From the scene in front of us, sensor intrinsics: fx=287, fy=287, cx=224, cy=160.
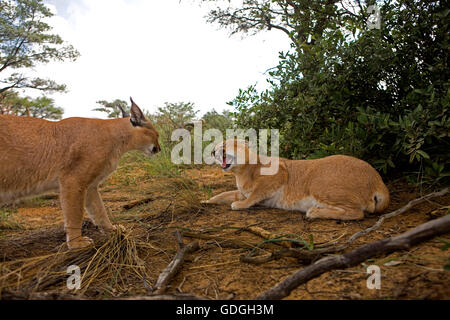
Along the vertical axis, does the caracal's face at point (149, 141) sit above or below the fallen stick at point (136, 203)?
above

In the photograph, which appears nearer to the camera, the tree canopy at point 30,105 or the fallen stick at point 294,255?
the fallen stick at point 294,255

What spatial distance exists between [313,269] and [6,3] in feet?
58.9

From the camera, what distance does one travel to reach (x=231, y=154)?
400cm

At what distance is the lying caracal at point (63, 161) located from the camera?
106 inches

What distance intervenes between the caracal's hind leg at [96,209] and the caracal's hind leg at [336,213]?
225 centimetres

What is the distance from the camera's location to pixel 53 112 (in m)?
15.5

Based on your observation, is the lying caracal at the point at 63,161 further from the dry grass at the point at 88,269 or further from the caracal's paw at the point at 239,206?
the caracal's paw at the point at 239,206

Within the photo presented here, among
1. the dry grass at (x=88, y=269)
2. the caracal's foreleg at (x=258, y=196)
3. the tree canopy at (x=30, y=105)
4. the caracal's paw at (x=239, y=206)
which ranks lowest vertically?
the dry grass at (x=88, y=269)

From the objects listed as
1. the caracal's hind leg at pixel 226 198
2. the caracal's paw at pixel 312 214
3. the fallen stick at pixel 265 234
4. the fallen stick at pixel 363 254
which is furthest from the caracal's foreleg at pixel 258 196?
the fallen stick at pixel 363 254

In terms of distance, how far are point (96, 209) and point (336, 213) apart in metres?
2.62

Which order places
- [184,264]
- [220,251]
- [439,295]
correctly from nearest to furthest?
[439,295], [184,264], [220,251]
